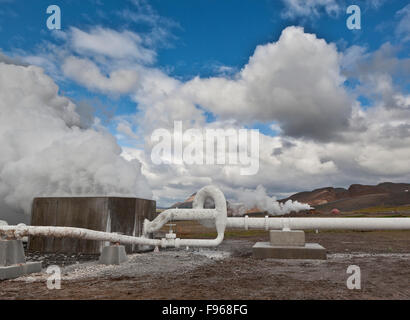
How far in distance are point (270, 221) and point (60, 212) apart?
10.9 m

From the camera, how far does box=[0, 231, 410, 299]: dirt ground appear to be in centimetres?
758

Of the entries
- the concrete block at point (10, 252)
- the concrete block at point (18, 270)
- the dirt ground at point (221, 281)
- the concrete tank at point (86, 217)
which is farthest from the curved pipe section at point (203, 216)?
the concrete block at point (10, 252)

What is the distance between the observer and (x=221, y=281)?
360 inches

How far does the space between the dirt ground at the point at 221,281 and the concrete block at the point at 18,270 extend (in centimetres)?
36

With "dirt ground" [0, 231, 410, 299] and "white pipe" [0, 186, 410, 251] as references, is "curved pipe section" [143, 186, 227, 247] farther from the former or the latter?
"dirt ground" [0, 231, 410, 299]

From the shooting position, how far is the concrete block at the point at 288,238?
15.1m

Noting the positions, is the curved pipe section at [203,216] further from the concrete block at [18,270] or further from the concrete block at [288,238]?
the concrete block at [18,270]

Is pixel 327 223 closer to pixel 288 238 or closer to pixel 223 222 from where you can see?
pixel 288 238

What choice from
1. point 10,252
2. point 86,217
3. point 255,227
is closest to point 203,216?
point 255,227

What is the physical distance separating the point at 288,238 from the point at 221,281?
696 centimetres

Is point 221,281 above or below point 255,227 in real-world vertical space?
below

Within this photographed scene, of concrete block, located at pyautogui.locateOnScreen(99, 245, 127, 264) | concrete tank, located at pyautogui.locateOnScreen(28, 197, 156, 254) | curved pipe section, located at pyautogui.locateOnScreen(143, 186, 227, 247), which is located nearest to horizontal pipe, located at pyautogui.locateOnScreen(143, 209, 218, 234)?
curved pipe section, located at pyautogui.locateOnScreen(143, 186, 227, 247)

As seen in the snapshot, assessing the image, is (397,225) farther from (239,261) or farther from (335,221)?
(239,261)

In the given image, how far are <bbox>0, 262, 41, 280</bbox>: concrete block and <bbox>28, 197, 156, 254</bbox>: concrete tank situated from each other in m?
5.18
